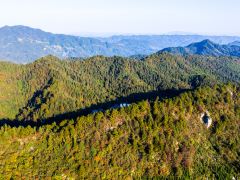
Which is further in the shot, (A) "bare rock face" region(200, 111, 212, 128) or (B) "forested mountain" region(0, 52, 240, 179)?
(A) "bare rock face" region(200, 111, 212, 128)

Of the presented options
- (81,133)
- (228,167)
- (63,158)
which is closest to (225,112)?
(228,167)

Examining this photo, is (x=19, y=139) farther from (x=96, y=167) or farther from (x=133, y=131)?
(x=133, y=131)

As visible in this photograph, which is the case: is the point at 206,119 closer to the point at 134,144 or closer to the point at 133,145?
the point at 134,144

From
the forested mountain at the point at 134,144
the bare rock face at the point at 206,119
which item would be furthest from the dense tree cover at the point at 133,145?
the bare rock face at the point at 206,119

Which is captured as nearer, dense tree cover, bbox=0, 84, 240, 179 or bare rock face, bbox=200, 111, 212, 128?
dense tree cover, bbox=0, 84, 240, 179

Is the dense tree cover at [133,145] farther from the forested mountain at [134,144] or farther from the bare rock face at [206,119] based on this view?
the bare rock face at [206,119]

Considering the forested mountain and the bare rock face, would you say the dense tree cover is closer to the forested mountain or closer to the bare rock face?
the forested mountain

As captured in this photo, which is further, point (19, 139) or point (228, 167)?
point (228, 167)

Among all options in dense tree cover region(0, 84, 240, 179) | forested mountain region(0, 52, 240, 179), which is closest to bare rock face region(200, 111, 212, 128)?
forested mountain region(0, 52, 240, 179)
